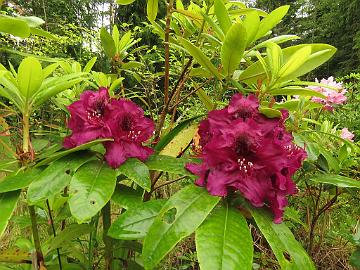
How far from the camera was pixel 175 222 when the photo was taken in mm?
694

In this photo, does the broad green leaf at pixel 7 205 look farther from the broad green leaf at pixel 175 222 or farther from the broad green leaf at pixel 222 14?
the broad green leaf at pixel 222 14

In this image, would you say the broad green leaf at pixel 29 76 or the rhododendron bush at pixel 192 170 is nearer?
the rhododendron bush at pixel 192 170

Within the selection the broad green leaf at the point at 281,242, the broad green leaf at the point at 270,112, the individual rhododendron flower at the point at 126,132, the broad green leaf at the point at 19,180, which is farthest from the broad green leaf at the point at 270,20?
the broad green leaf at the point at 19,180

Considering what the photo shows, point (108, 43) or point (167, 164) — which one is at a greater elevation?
point (108, 43)

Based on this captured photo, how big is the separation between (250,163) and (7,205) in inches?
19.5

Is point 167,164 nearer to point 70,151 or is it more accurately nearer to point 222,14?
point 70,151

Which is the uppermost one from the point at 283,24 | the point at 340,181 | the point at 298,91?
the point at 298,91

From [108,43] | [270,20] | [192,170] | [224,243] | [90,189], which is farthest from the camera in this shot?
[108,43]

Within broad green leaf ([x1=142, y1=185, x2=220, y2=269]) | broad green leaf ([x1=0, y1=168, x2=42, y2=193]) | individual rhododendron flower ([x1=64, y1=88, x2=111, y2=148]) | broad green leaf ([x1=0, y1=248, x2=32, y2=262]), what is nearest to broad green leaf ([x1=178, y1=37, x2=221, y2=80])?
individual rhododendron flower ([x1=64, y1=88, x2=111, y2=148])

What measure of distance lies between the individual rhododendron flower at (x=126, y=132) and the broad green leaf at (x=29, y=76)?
0.59 feet

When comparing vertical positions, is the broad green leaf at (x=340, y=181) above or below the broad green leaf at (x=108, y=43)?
below

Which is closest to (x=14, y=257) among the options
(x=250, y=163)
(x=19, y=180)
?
(x=19, y=180)

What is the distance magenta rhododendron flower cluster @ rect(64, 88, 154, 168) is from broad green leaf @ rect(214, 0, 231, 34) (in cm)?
30

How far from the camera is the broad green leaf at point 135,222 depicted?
0.73m
